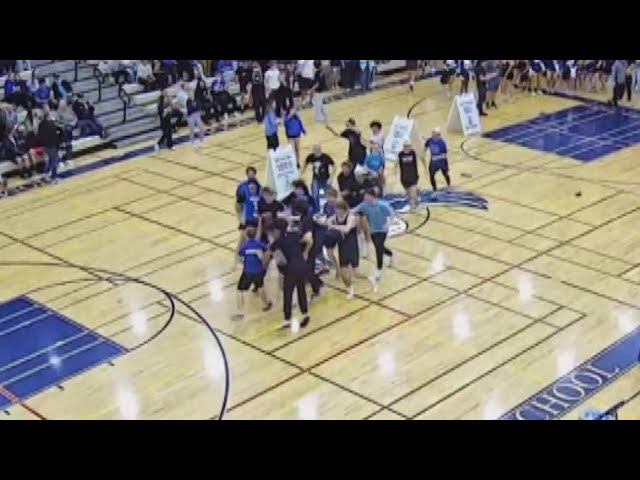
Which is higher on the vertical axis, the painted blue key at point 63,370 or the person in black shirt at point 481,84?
the person in black shirt at point 481,84

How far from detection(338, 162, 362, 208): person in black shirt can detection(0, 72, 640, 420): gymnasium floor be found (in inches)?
50.3

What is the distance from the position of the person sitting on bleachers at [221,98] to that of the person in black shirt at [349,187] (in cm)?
996

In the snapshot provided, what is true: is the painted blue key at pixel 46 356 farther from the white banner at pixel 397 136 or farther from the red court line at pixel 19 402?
the white banner at pixel 397 136

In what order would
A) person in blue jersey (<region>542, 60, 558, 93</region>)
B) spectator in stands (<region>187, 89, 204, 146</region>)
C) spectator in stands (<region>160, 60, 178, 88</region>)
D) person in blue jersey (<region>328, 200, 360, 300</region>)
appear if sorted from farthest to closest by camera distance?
person in blue jersey (<region>542, 60, 558, 93</region>) < spectator in stands (<region>160, 60, 178, 88</region>) < spectator in stands (<region>187, 89, 204, 146</region>) < person in blue jersey (<region>328, 200, 360, 300</region>)

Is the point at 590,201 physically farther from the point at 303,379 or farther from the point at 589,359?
the point at 303,379

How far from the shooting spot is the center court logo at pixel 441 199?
17.3 meters

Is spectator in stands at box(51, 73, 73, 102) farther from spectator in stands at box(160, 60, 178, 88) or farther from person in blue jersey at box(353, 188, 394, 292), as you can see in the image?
person in blue jersey at box(353, 188, 394, 292)

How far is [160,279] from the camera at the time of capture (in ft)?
47.8

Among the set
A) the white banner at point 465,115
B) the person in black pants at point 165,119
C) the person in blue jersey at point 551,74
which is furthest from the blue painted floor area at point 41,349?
the person in blue jersey at point 551,74

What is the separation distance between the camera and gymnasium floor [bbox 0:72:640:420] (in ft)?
36.4

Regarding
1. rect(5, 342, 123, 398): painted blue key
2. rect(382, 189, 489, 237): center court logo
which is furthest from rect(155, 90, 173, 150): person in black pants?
rect(5, 342, 123, 398): painted blue key

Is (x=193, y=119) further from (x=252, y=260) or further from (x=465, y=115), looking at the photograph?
(x=252, y=260)
